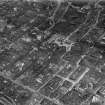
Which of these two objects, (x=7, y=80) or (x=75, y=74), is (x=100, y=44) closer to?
(x=75, y=74)

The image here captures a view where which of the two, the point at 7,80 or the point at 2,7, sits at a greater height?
the point at 2,7

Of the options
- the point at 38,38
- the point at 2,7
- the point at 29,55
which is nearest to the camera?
the point at 29,55

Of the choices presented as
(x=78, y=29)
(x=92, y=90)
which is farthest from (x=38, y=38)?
(x=92, y=90)

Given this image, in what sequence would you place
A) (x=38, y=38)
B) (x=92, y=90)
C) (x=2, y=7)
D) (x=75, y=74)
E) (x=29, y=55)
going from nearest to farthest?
(x=92, y=90)
(x=75, y=74)
(x=29, y=55)
(x=38, y=38)
(x=2, y=7)

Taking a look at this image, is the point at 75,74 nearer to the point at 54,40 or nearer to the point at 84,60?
the point at 84,60

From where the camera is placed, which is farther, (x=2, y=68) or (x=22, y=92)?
(x=2, y=68)

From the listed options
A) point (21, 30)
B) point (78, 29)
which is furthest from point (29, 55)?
point (78, 29)
